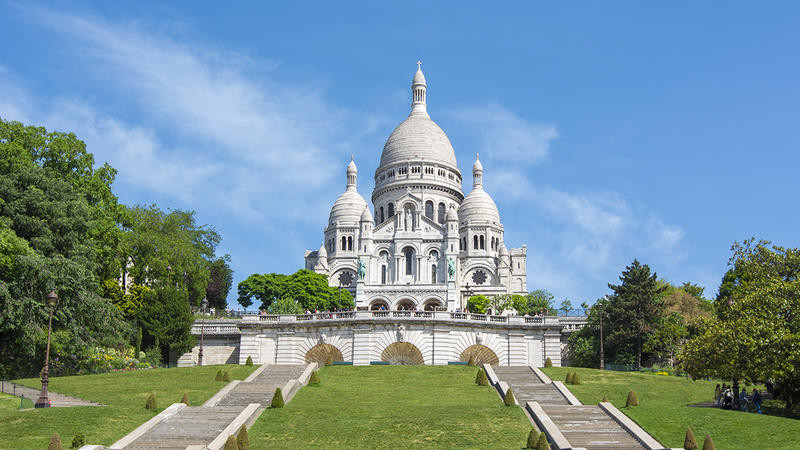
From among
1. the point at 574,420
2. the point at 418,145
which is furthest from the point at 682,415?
the point at 418,145

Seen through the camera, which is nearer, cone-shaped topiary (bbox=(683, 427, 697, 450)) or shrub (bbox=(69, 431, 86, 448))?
shrub (bbox=(69, 431, 86, 448))

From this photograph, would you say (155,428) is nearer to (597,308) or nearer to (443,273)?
(597,308)

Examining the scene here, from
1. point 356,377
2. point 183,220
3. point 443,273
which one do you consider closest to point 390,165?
point 443,273

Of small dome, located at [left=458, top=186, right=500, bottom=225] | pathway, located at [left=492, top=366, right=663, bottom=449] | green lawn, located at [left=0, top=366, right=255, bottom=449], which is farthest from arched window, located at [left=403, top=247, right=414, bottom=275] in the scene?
pathway, located at [left=492, top=366, right=663, bottom=449]

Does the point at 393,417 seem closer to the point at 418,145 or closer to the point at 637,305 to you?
the point at 637,305

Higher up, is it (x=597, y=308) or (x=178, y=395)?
(x=597, y=308)

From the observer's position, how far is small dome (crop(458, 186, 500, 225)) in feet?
376

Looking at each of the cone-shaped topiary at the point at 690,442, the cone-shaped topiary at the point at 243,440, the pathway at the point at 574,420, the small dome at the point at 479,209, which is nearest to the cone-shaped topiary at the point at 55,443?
the cone-shaped topiary at the point at 243,440

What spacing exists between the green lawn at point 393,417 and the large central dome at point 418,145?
85198 millimetres

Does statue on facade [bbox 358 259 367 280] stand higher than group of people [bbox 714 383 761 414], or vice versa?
statue on facade [bbox 358 259 367 280]

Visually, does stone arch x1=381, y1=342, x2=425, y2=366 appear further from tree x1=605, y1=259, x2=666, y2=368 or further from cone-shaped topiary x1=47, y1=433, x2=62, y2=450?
cone-shaped topiary x1=47, y1=433, x2=62, y2=450

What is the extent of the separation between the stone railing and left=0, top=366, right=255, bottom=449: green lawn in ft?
26.9

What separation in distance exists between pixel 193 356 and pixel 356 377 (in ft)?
A: 61.1

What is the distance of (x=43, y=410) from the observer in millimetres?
29297
